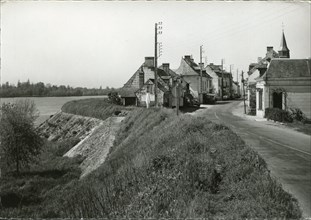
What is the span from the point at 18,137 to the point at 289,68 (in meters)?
28.0

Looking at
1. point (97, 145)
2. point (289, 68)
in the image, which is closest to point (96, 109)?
point (97, 145)

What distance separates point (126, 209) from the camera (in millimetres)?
6355

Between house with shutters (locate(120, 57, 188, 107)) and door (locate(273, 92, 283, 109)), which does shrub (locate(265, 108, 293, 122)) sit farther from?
house with shutters (locate(120, 57, 188, 107))

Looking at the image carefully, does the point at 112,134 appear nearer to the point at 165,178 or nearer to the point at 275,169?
the point at 275,169

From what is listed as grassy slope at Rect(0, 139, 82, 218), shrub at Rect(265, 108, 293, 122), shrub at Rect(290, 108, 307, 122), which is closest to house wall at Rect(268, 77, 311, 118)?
shrub at Rect(290, 108, 307, 122)

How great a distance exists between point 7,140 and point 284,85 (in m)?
27.6

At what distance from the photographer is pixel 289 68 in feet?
116

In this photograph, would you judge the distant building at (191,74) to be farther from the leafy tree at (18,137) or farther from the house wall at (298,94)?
the leafy tree at (18,137)

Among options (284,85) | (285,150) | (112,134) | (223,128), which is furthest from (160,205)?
(284,85)

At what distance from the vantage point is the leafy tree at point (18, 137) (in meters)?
30.3

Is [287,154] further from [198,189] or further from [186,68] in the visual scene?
[186,68]

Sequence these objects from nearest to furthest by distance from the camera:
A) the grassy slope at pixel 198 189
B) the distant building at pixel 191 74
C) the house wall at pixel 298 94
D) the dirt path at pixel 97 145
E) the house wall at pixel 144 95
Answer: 1. the grassy slope at pixel 198 189
2. the dirt path at pixel 97 145
3. the house wall at pixel 298 94
4. the house wall at pixel 144 95
5. the distant building at pixel 191 74

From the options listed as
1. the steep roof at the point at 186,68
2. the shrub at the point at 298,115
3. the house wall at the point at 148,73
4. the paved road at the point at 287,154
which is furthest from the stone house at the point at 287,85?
the steep roof at the point at 186,68

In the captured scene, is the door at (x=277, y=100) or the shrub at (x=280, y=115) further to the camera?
the door at (x=277, y=100)
